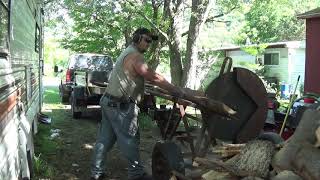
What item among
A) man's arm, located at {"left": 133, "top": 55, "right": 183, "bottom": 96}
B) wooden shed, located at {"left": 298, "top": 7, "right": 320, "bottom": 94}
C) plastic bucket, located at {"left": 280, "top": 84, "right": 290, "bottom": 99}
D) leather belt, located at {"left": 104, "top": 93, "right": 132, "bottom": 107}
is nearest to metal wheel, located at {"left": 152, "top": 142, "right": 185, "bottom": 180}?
man's arm, located at {"left": 133, "top": 55, "right": 183, "bottom": 96}

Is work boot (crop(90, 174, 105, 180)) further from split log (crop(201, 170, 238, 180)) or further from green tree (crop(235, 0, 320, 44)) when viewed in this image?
green tree (crop(235, 0, 320, 44))

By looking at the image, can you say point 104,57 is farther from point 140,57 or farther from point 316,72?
point 140,57

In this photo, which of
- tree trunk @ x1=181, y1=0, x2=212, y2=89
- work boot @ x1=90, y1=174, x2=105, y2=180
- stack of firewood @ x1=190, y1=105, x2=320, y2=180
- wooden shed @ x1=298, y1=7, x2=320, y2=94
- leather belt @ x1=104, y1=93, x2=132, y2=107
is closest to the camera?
stack of firewood @ x1=190, y1=105, x2=320, y2=180

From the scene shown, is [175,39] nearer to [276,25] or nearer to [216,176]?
[216,176]

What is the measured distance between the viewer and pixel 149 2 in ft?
65.8

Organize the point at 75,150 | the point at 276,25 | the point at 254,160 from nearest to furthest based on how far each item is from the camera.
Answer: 1. the point at 254,160
2. the point at 75,150
3. the point at 276,25

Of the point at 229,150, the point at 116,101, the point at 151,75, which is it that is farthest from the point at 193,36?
the point at 229,150

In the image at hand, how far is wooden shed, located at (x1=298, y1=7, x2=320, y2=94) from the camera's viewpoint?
53.8ft

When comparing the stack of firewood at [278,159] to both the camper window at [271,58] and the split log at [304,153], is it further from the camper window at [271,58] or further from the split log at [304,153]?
the camper window at [271,58]

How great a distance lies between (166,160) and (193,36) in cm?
1049

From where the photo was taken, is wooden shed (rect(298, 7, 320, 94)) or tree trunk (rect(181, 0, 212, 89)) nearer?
tree trunk (rect(181, 0, 212, 89))

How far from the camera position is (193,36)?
16.0 meters

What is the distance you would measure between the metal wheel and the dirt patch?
3.77ft

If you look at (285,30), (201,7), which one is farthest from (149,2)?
(285,30)
